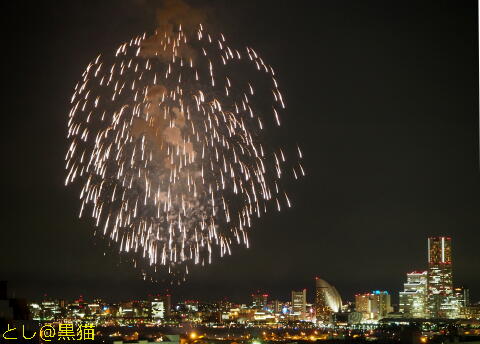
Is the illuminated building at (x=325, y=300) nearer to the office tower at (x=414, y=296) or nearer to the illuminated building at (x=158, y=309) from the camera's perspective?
the office tower at (x=414, y=296)

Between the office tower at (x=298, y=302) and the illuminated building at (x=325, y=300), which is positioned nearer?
the illuminated building at (x=325, y=300)

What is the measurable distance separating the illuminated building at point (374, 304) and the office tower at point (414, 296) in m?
3.24

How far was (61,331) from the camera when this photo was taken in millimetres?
8703

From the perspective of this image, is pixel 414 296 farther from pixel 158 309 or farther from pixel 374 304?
pixel 158 309

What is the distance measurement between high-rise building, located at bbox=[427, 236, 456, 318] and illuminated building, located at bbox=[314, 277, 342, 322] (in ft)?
39.8

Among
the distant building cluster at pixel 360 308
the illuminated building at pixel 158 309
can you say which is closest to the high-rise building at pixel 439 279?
the distant building cluster at pixel 360 308

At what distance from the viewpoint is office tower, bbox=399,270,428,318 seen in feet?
303

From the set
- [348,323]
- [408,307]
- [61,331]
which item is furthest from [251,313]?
[61,331]

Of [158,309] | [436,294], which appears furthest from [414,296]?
[158,309]

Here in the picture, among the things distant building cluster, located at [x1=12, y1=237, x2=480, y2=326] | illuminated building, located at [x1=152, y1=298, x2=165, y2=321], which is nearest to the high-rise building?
distant building cluster, located at [x1=12, y1=237, x2=480, y2=326]

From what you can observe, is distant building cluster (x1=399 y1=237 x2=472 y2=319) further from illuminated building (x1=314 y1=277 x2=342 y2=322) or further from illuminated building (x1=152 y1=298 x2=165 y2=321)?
illuminated building (x1=152 y1=298 x2=165 y2=321)

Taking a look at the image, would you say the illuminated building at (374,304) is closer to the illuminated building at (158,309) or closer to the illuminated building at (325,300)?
the illuminated building at (325,300)

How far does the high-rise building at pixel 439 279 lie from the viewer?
89.7 m

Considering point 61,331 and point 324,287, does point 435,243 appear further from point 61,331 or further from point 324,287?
point 61,331
